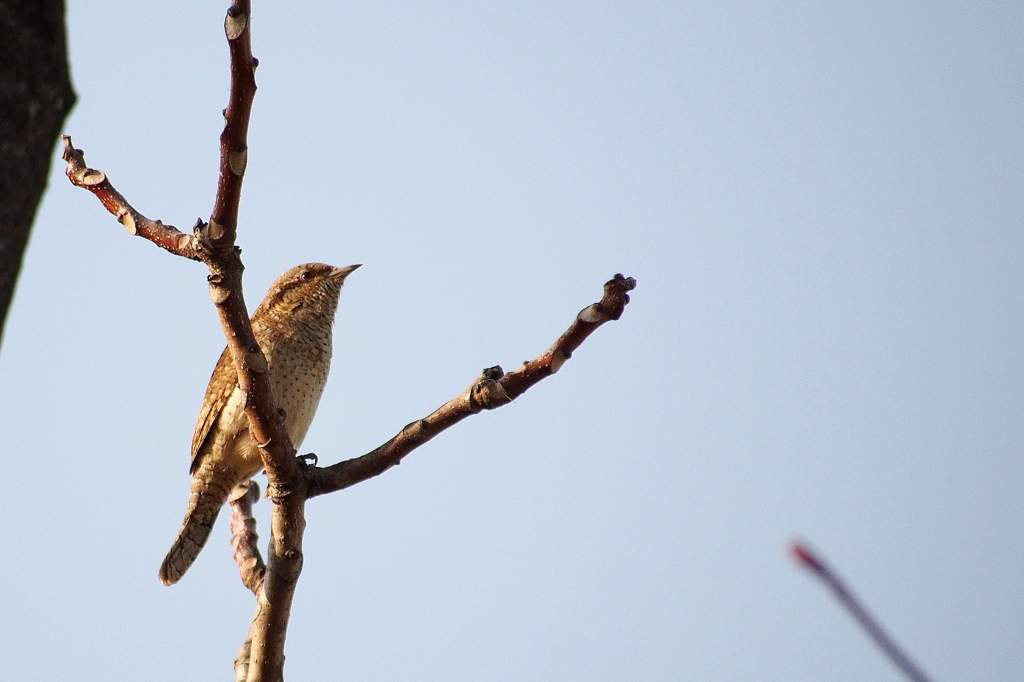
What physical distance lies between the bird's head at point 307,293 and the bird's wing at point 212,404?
78 centimetres

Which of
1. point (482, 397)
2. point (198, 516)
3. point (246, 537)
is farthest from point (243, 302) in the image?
point (198, 516)

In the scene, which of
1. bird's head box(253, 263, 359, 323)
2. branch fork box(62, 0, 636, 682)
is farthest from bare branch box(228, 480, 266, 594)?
bird's head box(253, 263, 359, 323)

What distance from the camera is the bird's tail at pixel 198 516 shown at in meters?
6.49

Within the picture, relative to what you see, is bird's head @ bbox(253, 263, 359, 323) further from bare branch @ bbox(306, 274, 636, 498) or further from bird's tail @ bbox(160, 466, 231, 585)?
bare branch @ bbox(306, 274, 636, 498)

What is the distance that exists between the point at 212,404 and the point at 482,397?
11.5 feet

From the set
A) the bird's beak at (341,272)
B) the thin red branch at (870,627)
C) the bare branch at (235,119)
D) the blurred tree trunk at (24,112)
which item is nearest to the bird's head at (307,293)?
the bird's beak at (341,272)

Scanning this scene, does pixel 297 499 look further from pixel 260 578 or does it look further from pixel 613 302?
pixel 613 302

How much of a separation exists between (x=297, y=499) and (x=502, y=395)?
1.06 meters

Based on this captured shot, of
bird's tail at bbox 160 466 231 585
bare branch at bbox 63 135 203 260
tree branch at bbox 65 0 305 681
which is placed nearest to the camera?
tree branch at bbox 65 0 305 681

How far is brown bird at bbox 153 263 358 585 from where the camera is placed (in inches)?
258

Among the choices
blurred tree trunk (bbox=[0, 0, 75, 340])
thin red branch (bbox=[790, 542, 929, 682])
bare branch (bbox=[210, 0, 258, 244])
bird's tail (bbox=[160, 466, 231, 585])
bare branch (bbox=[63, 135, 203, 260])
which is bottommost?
thin red branch (bbox=[790, 542, 929, 682])

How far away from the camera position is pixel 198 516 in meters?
6.69

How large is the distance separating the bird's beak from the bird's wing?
1386 millimetres

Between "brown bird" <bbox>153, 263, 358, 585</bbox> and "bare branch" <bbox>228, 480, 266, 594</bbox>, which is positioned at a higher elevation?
"brown bird" <bbox>153, 263, 358, 585</bbox>
